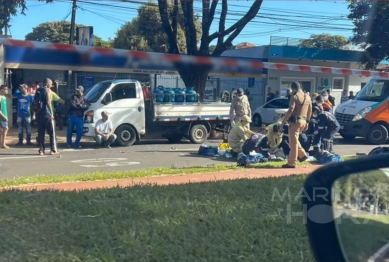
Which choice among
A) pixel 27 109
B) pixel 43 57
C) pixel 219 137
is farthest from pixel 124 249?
pixel 219 137

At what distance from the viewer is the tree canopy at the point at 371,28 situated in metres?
25.5

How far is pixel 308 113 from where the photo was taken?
10.9 meters

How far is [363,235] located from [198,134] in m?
14.5

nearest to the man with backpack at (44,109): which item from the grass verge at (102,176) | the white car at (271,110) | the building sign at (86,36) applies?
the grass verge at (102,176)

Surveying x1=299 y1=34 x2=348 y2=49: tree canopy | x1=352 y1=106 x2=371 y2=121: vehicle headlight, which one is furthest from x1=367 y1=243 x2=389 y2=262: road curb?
x1=299 y1=34 x2=348 y2=49: tree canopy

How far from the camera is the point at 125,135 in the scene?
598 inches

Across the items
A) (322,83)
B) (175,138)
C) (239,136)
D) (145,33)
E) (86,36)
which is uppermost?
(145,33)

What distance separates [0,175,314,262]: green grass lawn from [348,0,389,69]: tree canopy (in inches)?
897

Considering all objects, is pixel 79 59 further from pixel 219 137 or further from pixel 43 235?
pixel 219 137

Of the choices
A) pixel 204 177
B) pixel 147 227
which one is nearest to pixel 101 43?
pixel 204 177

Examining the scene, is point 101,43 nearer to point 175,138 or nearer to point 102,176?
point 175,138

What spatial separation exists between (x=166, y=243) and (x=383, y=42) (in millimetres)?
25225

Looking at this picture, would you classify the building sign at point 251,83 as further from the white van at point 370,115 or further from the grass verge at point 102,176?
the grass verge at point 102,176

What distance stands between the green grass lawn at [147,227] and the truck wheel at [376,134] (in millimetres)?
12907
